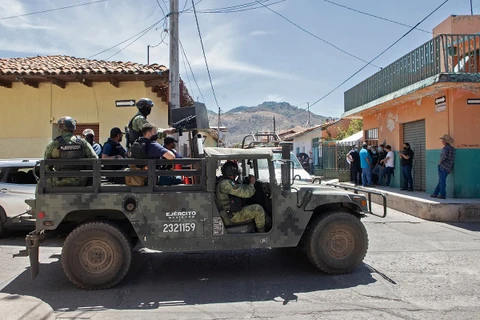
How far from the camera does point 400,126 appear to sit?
1361cm

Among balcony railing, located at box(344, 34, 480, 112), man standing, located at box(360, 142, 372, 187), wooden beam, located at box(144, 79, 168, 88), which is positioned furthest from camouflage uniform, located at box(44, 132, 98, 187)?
man standing, located at box(360, 142, 372, 187)

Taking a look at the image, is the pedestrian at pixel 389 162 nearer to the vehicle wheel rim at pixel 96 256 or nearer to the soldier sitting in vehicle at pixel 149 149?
the soldier sitting in vehicle at pixel 149 149

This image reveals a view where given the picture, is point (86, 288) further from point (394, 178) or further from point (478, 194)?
point (394, 178)

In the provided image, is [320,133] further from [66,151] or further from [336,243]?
[66,151]

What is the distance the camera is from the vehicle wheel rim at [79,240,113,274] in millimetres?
4840

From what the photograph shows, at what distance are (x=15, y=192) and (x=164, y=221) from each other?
4350 millimetres

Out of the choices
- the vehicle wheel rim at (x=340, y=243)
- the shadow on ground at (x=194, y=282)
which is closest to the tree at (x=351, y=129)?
the shadow on ground at (x=194, y=282)

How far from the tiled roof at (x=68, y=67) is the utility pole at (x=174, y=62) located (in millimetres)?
1390

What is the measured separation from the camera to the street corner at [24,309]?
3.80 metres

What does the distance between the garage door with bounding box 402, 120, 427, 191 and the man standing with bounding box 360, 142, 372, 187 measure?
1489 millimetres

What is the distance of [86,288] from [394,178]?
1166cm

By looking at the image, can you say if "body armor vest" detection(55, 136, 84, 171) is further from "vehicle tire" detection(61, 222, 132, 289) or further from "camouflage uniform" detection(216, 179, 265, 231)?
"camouflage uniform" detection(216, 179, 265, 231)

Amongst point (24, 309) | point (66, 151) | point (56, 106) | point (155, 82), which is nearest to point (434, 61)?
point (155, 82)

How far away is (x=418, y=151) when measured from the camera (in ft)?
40.9
